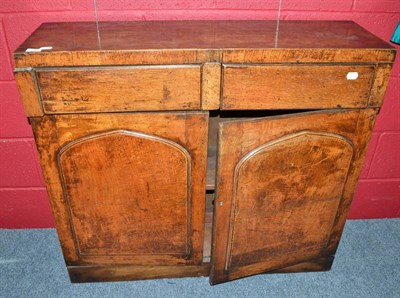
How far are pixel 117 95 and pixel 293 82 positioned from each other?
19.8 inches

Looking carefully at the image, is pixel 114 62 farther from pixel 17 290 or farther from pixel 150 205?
pixel 17 290

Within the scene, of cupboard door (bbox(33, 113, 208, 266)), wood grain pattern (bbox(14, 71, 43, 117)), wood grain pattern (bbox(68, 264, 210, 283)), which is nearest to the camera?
wood grain pattern (bbox(14, 71, 43, 117))

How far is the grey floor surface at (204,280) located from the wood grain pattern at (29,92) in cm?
81

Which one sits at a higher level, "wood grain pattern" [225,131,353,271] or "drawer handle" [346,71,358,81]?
"drawer handle" [346,71,358,81]

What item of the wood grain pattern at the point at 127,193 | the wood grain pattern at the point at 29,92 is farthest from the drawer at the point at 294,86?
the wood grain pattern at the point at 29,92

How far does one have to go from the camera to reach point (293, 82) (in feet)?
3.60

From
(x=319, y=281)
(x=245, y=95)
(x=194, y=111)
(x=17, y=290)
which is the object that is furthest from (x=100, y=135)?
(x=319, y=281)

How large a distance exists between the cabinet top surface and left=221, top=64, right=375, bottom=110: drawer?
6 centimetres

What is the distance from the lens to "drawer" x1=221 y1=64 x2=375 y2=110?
107cm

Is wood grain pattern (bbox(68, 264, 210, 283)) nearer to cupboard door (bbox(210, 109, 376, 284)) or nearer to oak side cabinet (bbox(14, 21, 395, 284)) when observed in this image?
oak side cabinet (bbox(14, 21, 395, 284))

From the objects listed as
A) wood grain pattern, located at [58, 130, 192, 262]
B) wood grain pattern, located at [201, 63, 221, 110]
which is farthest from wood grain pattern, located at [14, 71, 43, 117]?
wood grain pattern, located at [201, 63, 221, 110]

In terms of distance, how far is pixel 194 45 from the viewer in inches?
41.9

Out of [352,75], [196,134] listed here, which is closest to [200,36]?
[196,134]

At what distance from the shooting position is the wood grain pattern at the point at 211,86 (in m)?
1.05
